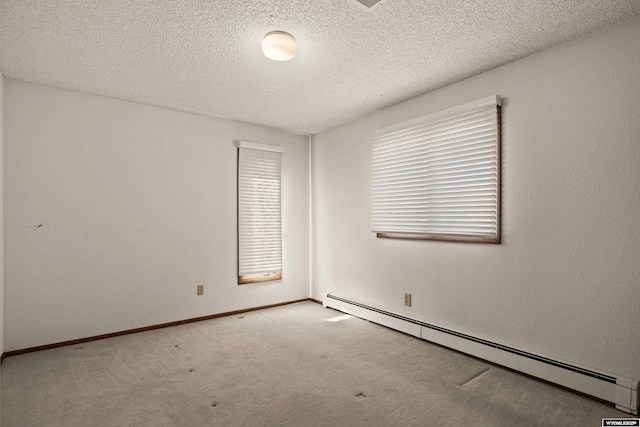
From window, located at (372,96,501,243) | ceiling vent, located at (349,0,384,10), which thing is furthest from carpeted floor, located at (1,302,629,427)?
ceiling vent, located at (349,0,384,10)

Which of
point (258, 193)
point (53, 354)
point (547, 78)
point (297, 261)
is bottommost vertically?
point (53, 354)

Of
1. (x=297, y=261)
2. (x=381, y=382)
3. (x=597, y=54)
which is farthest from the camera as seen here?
(x=297, y=261)

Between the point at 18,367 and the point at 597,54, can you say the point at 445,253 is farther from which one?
the point at 18,367

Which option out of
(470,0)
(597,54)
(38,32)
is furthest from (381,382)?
(38,32)

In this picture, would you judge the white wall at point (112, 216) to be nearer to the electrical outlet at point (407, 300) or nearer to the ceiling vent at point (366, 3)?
the electrical outlet at point (407, 300)

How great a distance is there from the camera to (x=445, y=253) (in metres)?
3.24

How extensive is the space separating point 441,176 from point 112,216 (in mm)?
Answer: 3467

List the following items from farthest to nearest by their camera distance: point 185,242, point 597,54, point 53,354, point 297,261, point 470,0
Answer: point 297,261, point 185,242, point 53,354, point 597,54, point 470,0

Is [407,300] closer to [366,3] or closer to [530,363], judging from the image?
[530,363]

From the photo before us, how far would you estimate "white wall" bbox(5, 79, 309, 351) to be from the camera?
10.2 ft

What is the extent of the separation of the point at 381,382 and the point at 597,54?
2830mm

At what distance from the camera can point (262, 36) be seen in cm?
239

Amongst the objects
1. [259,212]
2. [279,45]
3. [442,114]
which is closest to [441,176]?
[442,114]

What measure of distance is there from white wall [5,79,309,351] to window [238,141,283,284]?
5.2 inches
